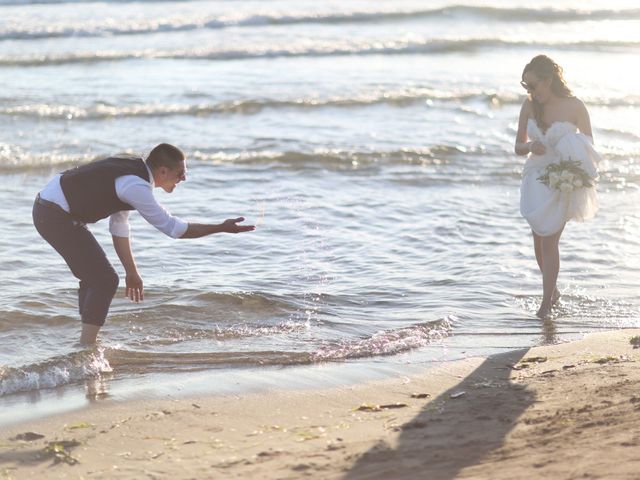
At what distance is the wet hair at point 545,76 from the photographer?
796cm

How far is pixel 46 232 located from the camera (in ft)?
22.0

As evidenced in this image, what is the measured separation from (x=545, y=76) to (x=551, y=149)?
1.78 feet

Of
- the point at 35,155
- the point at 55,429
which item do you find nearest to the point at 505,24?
the point at 35,155

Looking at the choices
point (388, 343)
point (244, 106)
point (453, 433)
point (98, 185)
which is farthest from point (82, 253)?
point (244, 106)

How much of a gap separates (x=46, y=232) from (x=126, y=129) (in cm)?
956

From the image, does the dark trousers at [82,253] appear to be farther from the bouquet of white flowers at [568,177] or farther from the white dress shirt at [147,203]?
the bouquet of white flowers at [568,177]

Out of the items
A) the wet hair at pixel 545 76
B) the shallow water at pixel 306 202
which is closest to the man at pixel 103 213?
the shallow water at pixel 306 202

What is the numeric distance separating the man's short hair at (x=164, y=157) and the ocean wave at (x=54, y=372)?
1.35 m

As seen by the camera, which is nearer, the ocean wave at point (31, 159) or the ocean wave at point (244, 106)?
the ocean wave at point (31, 159)

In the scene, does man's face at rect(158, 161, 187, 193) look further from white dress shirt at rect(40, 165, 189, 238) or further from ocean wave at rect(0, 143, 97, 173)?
ocean wave at rect(0, 143, 97, 173)

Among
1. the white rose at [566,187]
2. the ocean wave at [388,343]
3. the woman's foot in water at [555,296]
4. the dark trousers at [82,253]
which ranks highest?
the white rose at [566,187]

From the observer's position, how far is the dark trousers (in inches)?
262

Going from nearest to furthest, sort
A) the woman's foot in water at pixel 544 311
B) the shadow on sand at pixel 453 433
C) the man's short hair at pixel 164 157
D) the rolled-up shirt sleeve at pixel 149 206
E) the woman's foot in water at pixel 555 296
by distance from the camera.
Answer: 1. the shadow on sand at pixel 453 433
2. the rolled-up shirt sleeve at pixel 149 206
3. the man's short hair at pixel 164 157
4. the woman's foot in water at pixel 544 311
5. the woman's foot in water at pixel 555 296

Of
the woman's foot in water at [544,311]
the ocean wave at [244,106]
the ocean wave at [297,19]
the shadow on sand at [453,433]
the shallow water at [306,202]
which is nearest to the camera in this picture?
the shadow on sand at [453,433]
